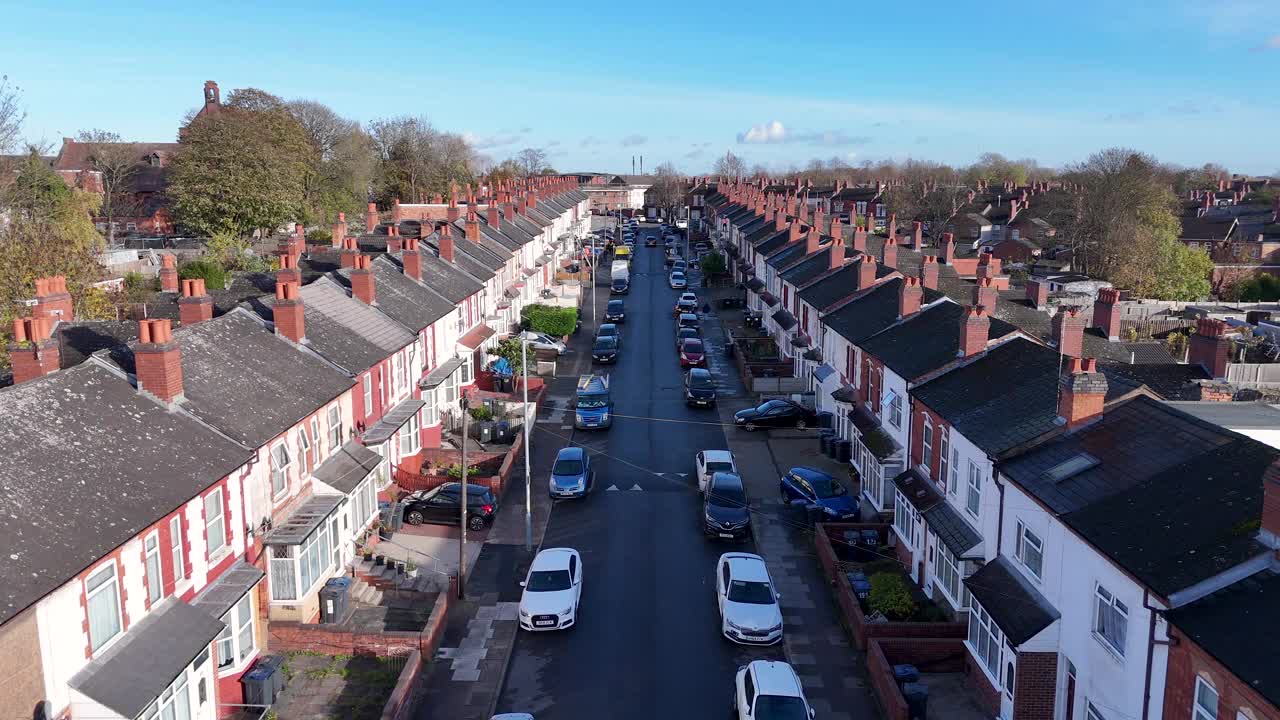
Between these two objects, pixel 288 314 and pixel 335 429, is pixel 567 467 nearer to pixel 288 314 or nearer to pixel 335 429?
pixel 335 429

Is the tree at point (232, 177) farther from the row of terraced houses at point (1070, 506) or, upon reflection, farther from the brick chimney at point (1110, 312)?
the brick chimney at point (1110, 312)

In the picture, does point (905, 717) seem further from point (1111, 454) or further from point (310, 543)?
point (310, 543)

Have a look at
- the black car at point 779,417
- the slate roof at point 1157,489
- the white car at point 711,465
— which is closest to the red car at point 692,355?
the black car at point 779,417

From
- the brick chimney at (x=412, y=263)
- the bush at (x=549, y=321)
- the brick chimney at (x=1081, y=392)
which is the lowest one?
the bush at (x=549, y=321)

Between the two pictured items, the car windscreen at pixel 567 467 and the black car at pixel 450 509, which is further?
the car windscreen at pixel 567 467

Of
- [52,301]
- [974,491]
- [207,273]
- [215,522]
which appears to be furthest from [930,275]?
[207,273]

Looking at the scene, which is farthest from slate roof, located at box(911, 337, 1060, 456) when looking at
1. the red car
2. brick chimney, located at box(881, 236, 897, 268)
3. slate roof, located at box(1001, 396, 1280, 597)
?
the red car
